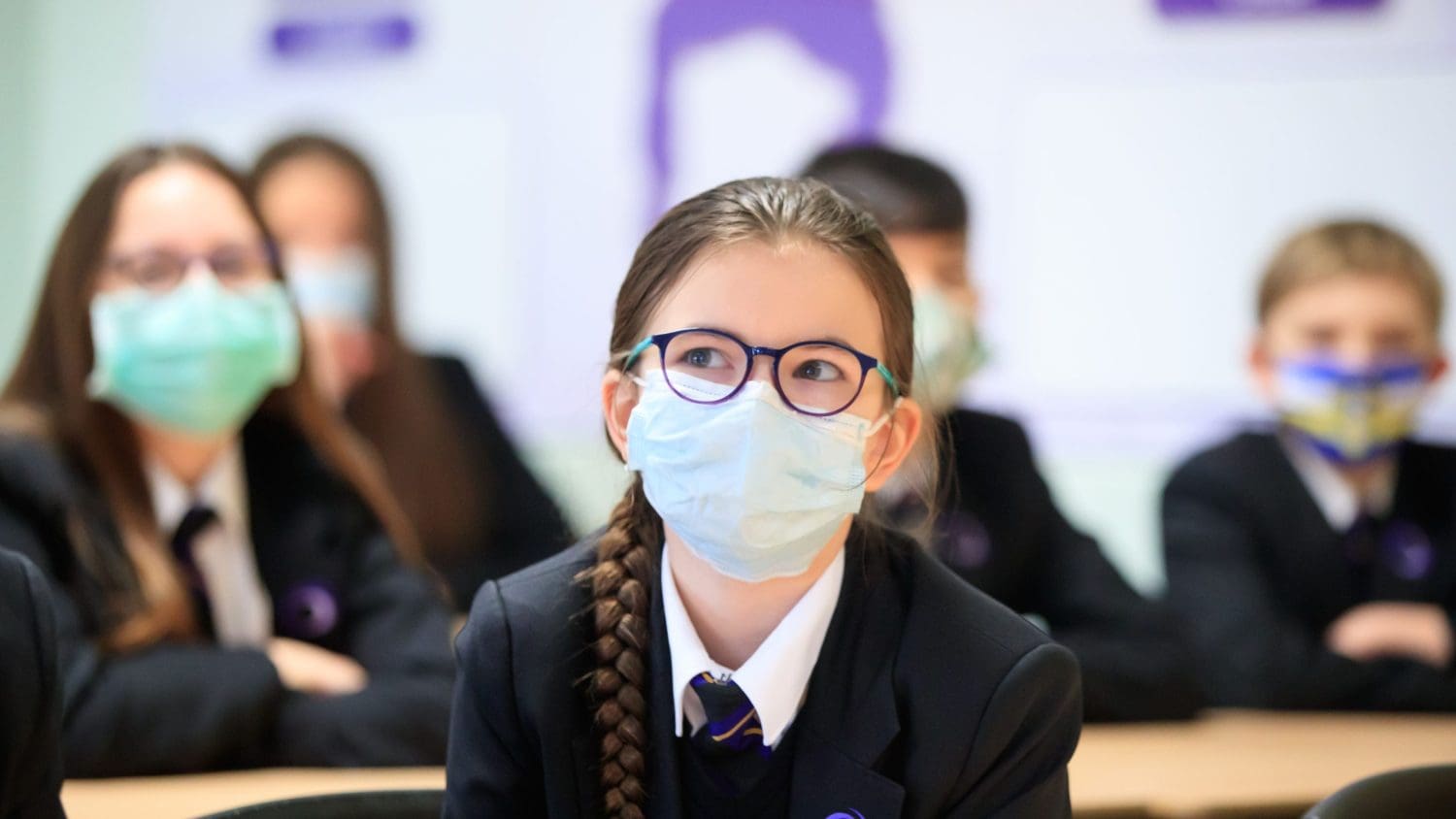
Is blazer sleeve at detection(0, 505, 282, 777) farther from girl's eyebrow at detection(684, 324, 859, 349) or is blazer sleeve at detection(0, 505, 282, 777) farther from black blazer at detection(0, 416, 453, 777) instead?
girl's eyebrow at detection(684, 324, 859, 349)

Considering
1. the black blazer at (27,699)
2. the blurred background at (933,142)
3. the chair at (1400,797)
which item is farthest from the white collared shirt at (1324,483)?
the black blazer at (27,699)

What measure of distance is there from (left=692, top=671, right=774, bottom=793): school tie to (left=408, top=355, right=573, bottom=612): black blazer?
80.9 inches

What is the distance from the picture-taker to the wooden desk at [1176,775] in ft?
6.14

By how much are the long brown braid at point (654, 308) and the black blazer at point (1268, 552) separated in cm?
154

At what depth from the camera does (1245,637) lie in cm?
279

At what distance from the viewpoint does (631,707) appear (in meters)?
1.45

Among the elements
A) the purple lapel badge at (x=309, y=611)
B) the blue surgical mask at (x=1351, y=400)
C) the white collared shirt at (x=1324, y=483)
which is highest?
the blue surgical mask at (x=1351, y=400)

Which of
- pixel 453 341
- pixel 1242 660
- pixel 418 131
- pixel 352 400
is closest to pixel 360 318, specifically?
pixel 352 400

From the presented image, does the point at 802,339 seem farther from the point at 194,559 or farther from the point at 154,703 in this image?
the point at 194,559

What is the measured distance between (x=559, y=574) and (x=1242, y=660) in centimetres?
170

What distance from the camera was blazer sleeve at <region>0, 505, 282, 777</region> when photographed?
2029mm

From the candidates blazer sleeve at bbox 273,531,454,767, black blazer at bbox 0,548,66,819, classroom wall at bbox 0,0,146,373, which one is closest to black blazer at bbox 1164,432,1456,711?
blazer sleeve at bbox 273,531,454,767

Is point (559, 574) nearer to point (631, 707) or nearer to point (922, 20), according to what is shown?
point (631, 707)

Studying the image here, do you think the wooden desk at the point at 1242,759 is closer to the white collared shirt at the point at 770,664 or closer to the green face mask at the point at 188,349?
the white collared shirt at the point at 770,664
